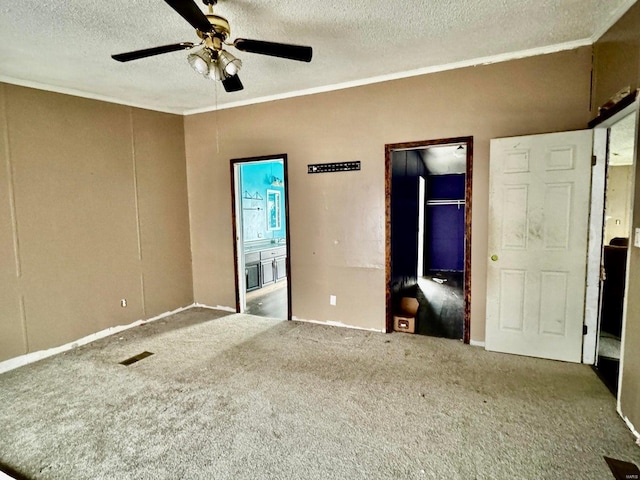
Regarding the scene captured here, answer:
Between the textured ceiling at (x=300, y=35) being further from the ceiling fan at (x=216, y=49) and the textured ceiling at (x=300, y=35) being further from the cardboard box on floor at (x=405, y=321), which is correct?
the cardboard box on floor at (x=405, y=321)

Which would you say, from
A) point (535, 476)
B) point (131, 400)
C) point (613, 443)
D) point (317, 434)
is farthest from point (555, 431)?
point (131, 400)

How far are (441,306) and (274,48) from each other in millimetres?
3993

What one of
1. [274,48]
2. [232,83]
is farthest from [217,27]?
[232,83]

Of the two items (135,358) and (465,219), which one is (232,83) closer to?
(465,219)

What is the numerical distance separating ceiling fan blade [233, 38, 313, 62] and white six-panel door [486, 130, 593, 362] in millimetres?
1937

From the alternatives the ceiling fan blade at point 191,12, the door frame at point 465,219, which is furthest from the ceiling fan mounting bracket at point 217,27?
the door frame at point 465,219

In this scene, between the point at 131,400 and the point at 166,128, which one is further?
the point at 166,128

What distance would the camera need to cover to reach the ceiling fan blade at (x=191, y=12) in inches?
59.1

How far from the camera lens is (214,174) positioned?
4.47m

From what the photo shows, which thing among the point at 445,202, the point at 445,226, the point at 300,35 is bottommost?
the point at 445,226

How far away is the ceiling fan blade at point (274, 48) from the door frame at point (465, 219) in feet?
5.52

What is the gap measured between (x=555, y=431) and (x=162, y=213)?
444 centimetres

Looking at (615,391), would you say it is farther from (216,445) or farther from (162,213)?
(162,213)

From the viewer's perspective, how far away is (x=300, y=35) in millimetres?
2561
